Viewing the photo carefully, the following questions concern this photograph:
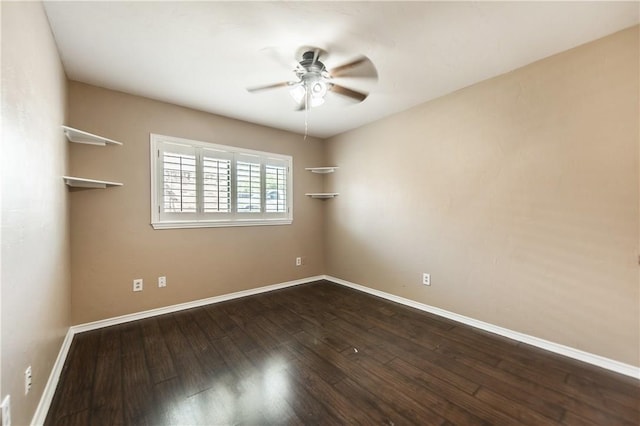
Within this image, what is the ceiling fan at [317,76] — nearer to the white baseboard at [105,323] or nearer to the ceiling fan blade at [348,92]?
the ceiling fan blade at [348,92]

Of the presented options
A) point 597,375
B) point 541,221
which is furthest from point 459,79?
point 597,375

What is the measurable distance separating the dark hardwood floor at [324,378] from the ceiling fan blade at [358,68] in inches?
86.5

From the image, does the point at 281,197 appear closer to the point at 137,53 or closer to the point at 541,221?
the point at 137,53

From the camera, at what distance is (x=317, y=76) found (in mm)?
2023

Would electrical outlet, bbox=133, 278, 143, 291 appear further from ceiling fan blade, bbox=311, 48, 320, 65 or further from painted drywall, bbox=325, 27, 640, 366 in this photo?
painted drywall, bbox=325, 27, 640, 366


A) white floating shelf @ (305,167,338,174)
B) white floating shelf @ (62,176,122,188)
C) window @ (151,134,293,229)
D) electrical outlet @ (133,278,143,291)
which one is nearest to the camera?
white floating shelf @ (62,176,122,188)

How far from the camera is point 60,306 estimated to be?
1989 millimetres

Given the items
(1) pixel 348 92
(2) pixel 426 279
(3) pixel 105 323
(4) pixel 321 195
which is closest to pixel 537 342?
(2) pixel 426 279

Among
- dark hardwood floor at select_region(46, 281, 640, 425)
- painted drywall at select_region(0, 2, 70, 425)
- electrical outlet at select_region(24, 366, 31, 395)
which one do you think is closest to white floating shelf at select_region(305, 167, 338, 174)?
dark hardwood floor at select_region(46, 281, 640, 425)

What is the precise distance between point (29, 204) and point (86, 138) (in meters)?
1.40

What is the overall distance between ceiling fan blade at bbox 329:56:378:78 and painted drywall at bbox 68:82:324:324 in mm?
1972

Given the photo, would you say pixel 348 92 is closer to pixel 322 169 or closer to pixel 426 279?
pixel 322 169

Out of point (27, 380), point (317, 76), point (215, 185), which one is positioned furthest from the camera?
point (215, 185)

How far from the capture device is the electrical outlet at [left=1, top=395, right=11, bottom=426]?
3.15 feet
